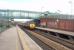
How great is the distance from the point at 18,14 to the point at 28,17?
7627 mm

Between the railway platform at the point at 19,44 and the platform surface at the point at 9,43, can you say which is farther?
the platform surface at the point at 9,43

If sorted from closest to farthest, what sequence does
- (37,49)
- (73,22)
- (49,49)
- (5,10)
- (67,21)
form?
(37,49)
(49,49)
(73,22)
(67,21)
(5,10)

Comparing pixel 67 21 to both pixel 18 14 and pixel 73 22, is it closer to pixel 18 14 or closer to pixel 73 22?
pixel 73 22

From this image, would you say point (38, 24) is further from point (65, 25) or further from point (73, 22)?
point (73, 22)

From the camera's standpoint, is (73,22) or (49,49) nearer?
(49,49)

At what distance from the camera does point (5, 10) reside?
498 ft

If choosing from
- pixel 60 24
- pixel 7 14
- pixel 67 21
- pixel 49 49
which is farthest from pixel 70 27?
pixel 7 14

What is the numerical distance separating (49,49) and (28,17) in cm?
14079

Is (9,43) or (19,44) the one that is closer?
(19,44)

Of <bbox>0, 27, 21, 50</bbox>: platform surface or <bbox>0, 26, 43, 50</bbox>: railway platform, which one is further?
<bbox>0, 27, 21, 50</bbox>: platform surface

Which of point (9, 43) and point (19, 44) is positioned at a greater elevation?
point (19, 44)

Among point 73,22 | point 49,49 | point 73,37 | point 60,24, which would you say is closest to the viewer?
point 49,49

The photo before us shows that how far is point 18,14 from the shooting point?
512ft

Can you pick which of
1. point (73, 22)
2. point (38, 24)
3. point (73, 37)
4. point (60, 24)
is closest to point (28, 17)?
point (38, 24)
